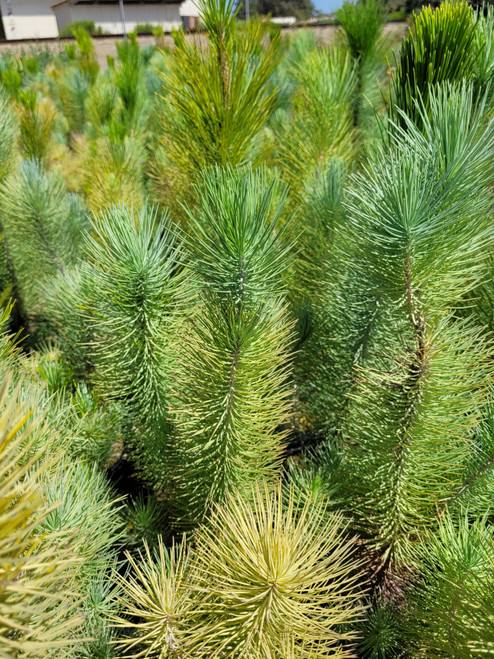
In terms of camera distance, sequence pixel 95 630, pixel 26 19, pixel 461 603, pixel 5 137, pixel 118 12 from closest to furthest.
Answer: pixel 461 603 < pixel 95 630 < pixel 5 137 < pixel 118 12 < pixel 26 19

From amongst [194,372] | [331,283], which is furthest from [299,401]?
[194,372]

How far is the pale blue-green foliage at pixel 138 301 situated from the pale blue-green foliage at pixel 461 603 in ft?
1.11

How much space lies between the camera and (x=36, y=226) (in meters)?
0.90

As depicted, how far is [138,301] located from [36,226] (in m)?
0.51

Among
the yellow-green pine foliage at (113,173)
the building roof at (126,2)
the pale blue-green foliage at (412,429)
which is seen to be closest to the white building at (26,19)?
the building roof at (126,2)

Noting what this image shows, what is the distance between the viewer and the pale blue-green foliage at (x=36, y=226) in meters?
0.88

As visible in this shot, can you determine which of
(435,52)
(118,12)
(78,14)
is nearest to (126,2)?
(118,12)

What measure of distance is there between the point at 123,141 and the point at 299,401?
2.58 feet

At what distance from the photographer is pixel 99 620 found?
0.48 m

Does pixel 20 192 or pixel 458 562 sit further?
pixel 20 192

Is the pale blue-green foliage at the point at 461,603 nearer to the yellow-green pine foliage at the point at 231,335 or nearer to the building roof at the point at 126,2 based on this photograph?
the yellow-green pine foliage at the point at 231,335

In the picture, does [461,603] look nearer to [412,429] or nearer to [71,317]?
[412,429]

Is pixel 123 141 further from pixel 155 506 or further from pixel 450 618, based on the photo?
pixel 450 618

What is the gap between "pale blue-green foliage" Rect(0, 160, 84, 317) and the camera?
882 millimetres
